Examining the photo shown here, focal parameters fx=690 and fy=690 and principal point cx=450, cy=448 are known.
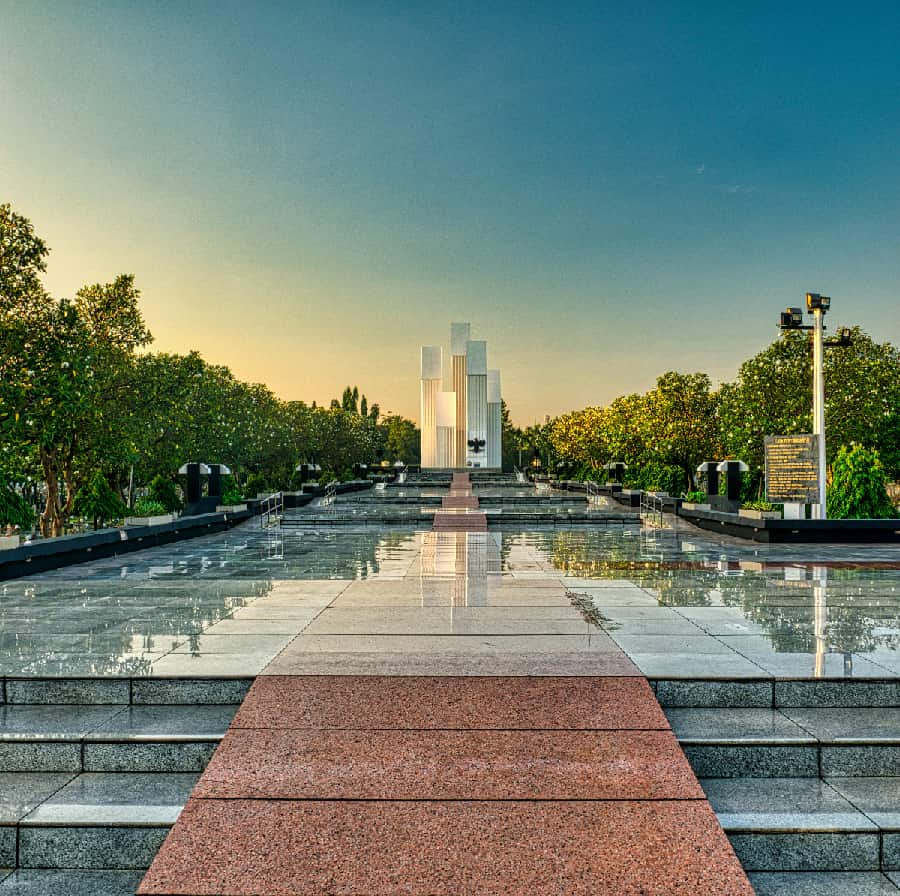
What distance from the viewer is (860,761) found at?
452 cm

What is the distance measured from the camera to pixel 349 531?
20250mm

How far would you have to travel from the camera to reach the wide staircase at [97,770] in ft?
12.8

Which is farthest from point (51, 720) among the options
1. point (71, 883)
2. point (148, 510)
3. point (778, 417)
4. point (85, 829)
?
point (778, 417)

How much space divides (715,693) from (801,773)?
0.80 meters

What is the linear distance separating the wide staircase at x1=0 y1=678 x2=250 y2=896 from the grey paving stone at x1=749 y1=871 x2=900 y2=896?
3.32 meters

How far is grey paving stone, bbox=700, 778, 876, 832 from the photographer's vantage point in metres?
3.88

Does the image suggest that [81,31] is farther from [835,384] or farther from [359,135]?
[835,384]

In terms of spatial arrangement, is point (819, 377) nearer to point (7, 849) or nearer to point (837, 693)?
point (837, 693)

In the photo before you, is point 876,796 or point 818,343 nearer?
point 876,796

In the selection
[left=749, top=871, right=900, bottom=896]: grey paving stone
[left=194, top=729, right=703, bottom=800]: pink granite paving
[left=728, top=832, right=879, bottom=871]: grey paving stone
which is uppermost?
[left=194, top=729, right=703, bottom=800]: pink granite paving

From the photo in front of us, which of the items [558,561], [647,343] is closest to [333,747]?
[558,561]

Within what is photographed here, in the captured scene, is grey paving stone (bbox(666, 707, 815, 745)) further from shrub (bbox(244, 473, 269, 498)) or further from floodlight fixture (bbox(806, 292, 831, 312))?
shrub (bbox(244, 473, 269, 498))

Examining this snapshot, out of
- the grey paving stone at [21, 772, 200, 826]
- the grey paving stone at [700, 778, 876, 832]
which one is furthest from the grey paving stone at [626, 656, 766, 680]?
the grey paving stone at [21, 772, 200, 826]

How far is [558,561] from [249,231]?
22697mm
